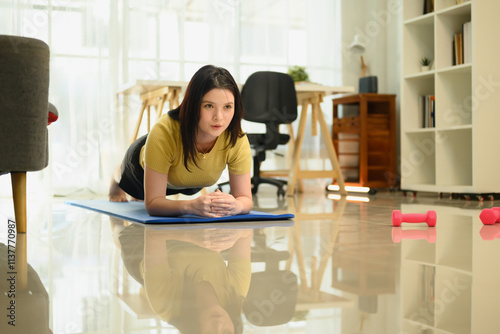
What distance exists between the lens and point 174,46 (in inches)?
205

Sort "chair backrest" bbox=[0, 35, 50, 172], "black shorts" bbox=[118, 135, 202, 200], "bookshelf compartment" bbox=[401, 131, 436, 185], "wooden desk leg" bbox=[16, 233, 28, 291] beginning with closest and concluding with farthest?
"wooden desk leg" bbox=[16, 233, 28, 291]
"chair backrest" bbox=[0, 35, 50, 172]
"black shorts" bbox=[118, 135, 202, 200]
"bookshelf compartment" bbox=[401, 131, 436, 185]

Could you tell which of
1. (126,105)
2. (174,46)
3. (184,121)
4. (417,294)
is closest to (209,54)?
(174,46)

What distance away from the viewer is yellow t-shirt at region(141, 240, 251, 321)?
101 cm

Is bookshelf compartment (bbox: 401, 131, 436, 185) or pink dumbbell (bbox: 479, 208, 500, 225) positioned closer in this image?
pink dumbbell (bbox: 479, 208, 500, 225)

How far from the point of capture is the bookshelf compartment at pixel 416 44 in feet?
15.9

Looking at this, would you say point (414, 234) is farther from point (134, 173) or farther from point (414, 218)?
point (134, 173)

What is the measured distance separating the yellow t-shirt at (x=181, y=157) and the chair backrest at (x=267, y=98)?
6.44ft

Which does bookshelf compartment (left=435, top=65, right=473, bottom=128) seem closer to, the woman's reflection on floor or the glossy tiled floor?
the glossy tiled floor

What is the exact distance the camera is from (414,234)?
2.06 metres

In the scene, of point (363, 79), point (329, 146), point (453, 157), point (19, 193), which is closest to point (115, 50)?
point (329, 146)

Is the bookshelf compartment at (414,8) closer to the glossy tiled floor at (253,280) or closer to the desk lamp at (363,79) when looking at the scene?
the desk lamp at (363,79)

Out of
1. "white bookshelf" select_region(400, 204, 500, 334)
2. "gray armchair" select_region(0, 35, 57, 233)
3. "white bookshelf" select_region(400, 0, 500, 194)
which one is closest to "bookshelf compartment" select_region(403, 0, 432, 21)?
"white bookshelf" select_region(400, 0, 500, 194)

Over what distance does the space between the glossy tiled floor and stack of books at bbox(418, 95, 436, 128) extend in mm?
2594

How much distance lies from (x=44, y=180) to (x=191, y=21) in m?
1.82
